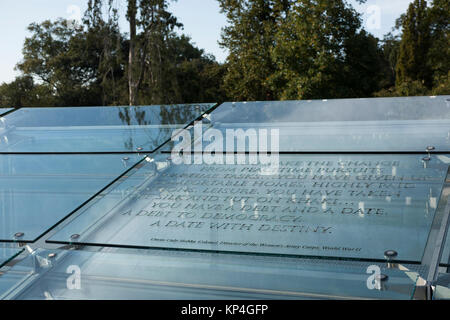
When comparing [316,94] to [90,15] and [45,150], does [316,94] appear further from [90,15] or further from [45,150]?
[45,150]

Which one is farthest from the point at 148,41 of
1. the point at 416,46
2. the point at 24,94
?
the point at 24,94

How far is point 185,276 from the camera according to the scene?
1.27 metres

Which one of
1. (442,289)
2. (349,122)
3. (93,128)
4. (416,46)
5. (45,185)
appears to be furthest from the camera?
(416,46)

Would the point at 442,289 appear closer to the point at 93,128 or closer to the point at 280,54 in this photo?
the point at 93,128

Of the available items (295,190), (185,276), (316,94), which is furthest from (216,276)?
(316,94)

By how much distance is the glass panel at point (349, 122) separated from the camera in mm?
1964

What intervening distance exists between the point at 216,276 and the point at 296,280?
193 millimetres

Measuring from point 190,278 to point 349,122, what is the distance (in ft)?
4.20

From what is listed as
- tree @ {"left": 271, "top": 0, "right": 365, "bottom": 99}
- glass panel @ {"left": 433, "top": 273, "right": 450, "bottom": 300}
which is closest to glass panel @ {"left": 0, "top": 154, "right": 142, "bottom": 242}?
glass panel @ {"left": 433, "top": 273, "right": 450, "bottom": 300}

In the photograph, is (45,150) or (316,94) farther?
(316,94)

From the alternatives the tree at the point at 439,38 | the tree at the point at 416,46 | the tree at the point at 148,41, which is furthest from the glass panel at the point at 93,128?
the tree at the point at 416,46

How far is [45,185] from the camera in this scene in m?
1.78

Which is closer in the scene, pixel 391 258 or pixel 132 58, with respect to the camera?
pixel 391 258

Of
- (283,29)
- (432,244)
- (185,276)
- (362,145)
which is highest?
(283,29)
